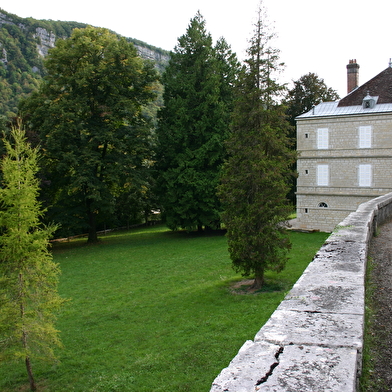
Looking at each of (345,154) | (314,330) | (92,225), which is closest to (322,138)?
(345,154)

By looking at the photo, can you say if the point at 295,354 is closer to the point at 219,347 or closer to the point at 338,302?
the point at 338,302

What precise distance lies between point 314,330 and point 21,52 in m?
133

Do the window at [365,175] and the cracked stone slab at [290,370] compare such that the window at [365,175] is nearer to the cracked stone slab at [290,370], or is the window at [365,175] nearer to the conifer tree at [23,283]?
the conifer tree at [23,283]

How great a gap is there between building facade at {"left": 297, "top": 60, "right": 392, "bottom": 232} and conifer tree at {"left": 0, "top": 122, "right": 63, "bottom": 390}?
74.7 feet

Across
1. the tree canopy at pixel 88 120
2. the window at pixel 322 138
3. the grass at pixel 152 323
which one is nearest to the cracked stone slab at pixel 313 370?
the grass at pixel 152 323

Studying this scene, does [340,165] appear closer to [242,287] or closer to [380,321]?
[242,287]

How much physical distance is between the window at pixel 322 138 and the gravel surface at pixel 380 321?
838 inches

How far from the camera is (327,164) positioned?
2847cm

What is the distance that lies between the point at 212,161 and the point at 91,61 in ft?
36.1

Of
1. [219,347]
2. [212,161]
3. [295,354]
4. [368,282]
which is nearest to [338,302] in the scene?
[295,354]

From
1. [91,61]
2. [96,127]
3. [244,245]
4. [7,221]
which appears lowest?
[244,245]

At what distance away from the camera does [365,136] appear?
27.1m

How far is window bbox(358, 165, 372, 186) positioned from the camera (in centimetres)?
2706

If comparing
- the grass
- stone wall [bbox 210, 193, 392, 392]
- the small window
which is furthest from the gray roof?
stone wall [bbox 210, 193, 392, 392]
